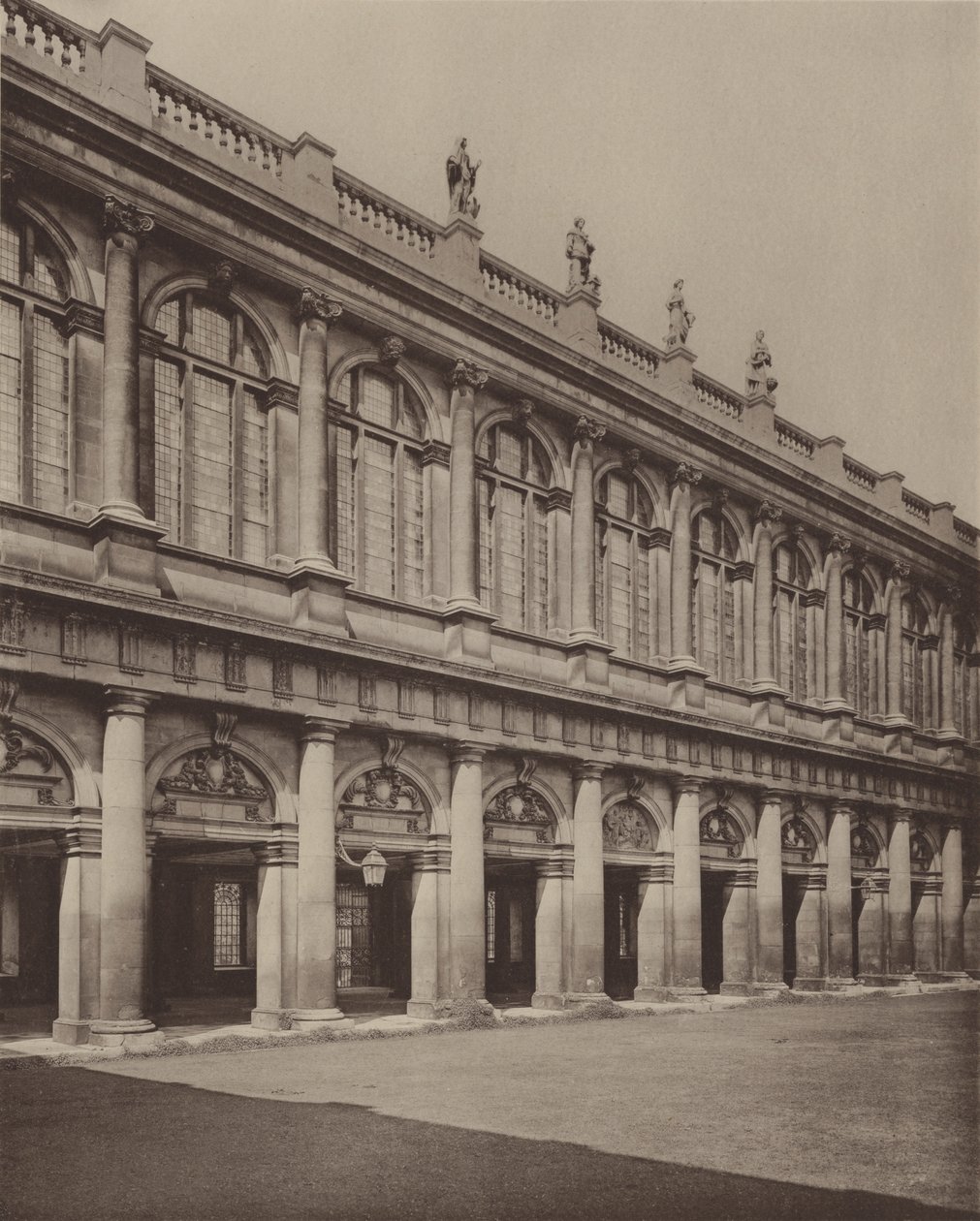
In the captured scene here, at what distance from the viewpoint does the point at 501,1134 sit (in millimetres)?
10836

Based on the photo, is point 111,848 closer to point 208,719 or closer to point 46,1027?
point 208,719

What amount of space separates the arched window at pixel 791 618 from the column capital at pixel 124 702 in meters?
18.0

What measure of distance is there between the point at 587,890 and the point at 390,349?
10433 millimetres

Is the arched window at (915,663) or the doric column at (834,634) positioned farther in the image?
the arched window at (915,663)

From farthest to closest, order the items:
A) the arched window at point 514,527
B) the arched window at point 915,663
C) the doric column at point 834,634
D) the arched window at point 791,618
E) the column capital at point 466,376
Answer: the arched window at point 915,663
the doric column at point 834,634
the arched window at point 791,618
the arched window at point 514,527
the column capital at point 466,376

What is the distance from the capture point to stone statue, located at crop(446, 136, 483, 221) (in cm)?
2464

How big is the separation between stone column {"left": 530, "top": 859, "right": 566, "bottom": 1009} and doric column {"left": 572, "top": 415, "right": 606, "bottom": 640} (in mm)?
4534

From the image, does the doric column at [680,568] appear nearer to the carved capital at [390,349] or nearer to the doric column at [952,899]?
the carved capital at [390,349]

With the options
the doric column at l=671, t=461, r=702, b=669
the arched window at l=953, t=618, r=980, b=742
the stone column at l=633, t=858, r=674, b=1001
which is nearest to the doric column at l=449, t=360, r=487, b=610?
the doric column at l=671, t=461, r=702, b=669

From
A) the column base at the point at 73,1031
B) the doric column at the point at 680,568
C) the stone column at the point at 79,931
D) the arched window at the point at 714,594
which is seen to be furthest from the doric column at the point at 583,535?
the column base at the point at 73,1031

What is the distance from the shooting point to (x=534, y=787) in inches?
952

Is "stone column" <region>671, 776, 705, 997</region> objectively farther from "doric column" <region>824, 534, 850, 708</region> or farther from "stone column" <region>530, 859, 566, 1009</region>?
"doric column" <region>824, 534, 850, 708</region>

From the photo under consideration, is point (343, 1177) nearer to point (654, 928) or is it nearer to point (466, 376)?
point (466, 376)

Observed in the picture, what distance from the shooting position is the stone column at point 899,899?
110ft
